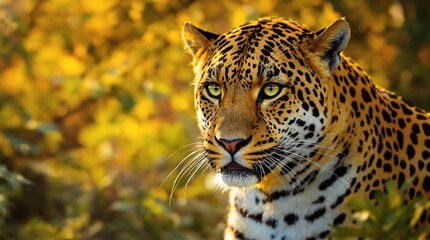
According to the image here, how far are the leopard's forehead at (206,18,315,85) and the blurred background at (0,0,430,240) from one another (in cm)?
359

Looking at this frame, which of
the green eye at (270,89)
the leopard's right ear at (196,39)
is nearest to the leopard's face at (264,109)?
the green eye at (270,89)

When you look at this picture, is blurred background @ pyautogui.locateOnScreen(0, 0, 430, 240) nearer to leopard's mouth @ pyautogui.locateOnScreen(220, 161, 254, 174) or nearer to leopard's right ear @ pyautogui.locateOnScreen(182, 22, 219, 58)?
leopard's right ear @ pyautogui.locateOnScreen(182, 22, 219, 58)

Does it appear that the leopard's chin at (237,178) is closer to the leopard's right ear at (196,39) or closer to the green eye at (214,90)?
the green eye at (214,90)

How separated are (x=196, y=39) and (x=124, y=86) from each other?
4023 millimetres

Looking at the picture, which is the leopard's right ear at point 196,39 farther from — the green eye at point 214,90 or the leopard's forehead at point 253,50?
the green eye at point 214,90

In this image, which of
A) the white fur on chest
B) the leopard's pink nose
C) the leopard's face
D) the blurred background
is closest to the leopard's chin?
the leopard's face

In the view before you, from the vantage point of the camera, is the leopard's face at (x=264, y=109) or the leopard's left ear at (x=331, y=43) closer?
the leopard's face at (x=264, y=109)

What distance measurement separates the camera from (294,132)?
5.70 m

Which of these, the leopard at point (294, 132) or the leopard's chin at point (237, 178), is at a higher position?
the leopard at point (294, 132)

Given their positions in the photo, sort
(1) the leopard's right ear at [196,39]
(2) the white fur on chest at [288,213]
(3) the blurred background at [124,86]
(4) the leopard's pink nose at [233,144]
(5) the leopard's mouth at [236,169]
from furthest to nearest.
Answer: (3) the blurred background at [124,86], (1) the leopard's right ear at [196,39], (2) the white fur on chest at [288,213], (5) the leopard's mouth at [236,169], (4) the leopard's pink nose at [233,144]

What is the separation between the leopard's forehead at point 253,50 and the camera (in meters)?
5.70

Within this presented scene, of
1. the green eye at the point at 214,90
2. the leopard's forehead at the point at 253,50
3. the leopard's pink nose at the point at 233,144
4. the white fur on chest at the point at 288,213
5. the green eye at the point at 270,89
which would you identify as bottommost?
the white fur on chest at the point at 288,213

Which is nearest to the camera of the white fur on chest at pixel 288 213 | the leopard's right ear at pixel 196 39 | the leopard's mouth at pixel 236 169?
the leopard's mouth at pixel 236 169

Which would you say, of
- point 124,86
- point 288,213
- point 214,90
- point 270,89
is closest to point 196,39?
point 214,90
